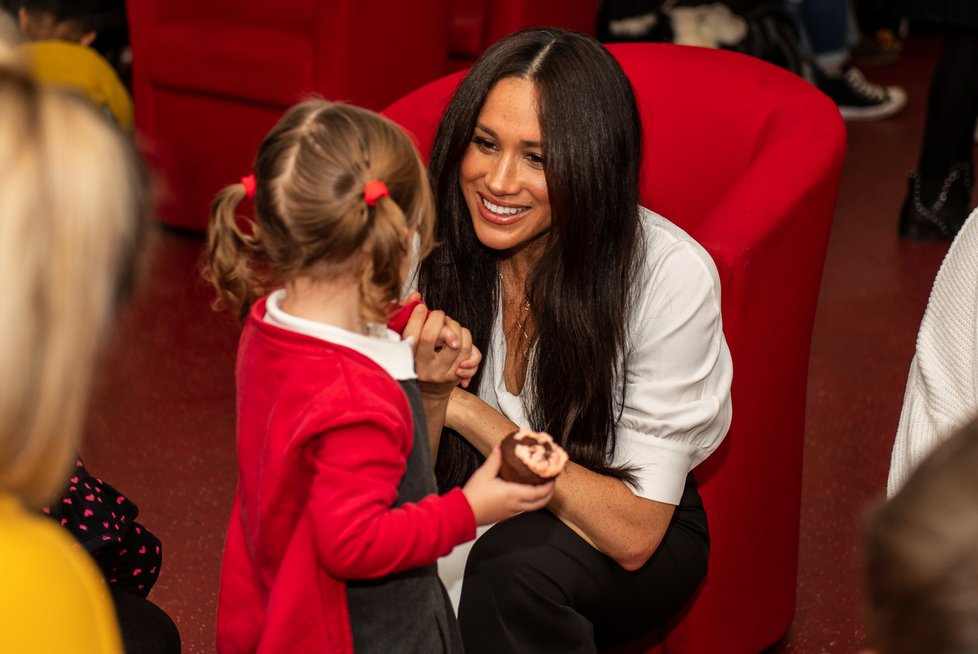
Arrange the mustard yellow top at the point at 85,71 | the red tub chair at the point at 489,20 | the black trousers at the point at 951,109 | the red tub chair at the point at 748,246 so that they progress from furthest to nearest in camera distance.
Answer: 1. the red tub chair at the point at 489,20
2. the black trousers at the point at 951,109
3. the mustard yellow top at the point at 85,71
4. the red tub chair at the point at 748,246

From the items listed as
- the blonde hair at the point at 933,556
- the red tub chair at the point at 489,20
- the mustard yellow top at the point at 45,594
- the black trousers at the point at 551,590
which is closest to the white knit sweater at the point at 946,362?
the black trousers at the point at 551,590

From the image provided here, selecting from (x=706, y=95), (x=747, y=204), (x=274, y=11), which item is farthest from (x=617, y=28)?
(x=747, y=204)

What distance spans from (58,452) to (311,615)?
51 cm

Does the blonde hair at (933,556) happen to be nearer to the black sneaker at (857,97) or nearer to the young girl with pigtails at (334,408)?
the young girl with pigtails at (334,408)

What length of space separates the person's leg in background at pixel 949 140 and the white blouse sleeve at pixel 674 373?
2.12 m

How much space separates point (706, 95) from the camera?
1.99 metres

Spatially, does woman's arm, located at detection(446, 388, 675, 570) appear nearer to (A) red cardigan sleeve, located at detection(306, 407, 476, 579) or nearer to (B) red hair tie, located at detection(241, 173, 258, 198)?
(A) red cardigan sleeve, located at detection(306, 407, 476, 579)

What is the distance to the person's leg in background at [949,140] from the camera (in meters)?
3.45

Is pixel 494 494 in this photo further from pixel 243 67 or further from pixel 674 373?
pixel 243 67

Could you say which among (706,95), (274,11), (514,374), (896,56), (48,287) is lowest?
(896,56)

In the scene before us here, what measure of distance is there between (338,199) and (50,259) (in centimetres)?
41

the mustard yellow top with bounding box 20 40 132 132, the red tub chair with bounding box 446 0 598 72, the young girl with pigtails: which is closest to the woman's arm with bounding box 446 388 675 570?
the young girl with pigtails

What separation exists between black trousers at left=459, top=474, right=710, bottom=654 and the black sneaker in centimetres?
351

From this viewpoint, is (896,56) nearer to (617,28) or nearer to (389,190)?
(617,28)
